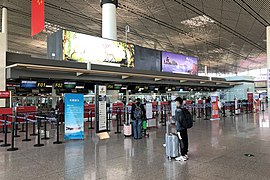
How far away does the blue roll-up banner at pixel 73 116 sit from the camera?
8.83 metres

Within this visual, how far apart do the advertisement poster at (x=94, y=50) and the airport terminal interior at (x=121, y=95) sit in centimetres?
6

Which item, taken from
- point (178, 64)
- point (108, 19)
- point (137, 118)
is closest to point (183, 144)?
point (137, 118)

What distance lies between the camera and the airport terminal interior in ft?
17.5

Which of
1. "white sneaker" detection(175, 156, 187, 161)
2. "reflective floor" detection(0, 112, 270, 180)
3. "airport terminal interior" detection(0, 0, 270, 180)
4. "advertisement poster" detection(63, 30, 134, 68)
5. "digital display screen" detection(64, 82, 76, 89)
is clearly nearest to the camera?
"reflective floor" detection(0, 112, 270, 180)

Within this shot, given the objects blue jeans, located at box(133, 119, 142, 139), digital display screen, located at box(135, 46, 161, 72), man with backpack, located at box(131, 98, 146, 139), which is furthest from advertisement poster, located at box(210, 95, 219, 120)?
blue jeans, located at box(133, 119, 142, 139)

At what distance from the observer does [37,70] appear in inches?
396

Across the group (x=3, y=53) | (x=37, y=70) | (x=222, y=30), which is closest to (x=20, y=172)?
(x=37, y=70)

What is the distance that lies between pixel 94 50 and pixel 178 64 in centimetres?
856

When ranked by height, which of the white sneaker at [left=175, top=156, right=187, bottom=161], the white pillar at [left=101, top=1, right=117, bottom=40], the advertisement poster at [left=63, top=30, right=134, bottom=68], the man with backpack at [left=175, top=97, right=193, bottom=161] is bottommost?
the white sneaker at [left=175, top=156, right=187, bottom=161]

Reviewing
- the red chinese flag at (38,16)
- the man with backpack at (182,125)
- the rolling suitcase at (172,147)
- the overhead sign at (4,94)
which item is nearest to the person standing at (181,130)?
the man with backpack at (182,125)

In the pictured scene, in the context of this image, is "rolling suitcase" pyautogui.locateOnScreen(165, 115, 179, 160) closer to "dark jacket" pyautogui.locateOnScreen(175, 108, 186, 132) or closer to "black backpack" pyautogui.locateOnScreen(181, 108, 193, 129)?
"dark jacket" pyautogui.locateOnScreen(175, 108, 186, 132)

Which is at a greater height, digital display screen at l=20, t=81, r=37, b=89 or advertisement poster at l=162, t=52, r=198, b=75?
advertisement poster at l=162, t=52, r=198, b=75

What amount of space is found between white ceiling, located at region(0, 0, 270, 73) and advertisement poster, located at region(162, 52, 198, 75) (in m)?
3.05

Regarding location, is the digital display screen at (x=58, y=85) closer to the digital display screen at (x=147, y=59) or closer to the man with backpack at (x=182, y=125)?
the digital display screen at (x=147, y=59)
